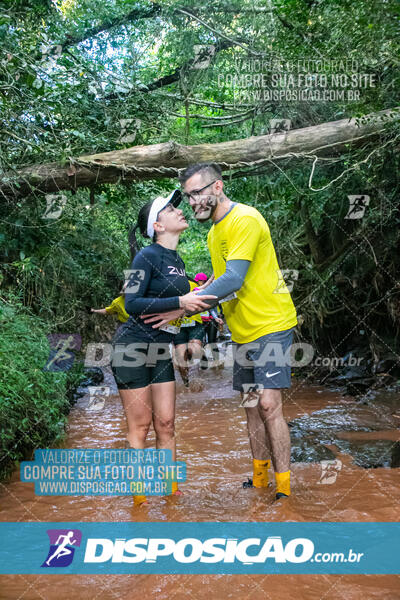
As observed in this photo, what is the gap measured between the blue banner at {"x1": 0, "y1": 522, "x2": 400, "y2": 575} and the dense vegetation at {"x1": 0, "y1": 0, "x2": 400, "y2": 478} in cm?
184

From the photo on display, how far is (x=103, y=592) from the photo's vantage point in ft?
7.73

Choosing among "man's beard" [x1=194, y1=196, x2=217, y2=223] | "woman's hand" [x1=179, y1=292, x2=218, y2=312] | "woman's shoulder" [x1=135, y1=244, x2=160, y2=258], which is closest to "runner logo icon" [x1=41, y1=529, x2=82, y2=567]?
"woman's hand" [x1=179, y1=292, x2=218, y2=312]

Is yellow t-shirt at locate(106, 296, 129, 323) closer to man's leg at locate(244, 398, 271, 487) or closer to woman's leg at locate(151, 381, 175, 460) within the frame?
woman's leg at locate(151, 381, 175, 460)

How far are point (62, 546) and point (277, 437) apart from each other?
1.33m

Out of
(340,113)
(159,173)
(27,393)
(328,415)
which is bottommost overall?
(328,415)

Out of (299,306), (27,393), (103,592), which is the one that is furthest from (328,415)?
(103,592)

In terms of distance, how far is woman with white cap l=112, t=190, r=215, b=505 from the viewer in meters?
3.31

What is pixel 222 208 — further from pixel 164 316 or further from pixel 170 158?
pixel 170 158

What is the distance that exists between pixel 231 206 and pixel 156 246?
0.54 meters

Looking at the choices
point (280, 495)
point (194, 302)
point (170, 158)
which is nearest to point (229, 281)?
point (194, 302)

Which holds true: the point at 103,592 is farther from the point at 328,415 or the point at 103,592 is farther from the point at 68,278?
the point at 68,278

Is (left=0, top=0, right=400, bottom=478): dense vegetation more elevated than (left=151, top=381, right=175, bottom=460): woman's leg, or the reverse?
(left=0, top=0, right=400, bottom=478): dense vegetation

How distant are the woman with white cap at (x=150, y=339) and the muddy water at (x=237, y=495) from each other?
1.30 ft

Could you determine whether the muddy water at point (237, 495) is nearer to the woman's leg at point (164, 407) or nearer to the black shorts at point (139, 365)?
the woman's leg at point (164, 407)
